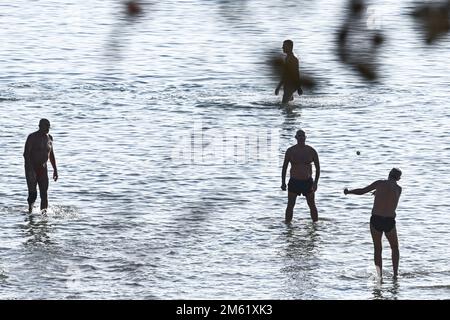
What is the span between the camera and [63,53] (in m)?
45.7

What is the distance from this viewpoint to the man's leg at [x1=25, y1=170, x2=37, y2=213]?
20.5 meters

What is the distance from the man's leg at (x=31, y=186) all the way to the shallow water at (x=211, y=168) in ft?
0.68

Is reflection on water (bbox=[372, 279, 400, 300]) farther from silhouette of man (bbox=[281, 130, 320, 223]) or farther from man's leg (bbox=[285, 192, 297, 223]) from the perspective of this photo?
man's leg (bbox=[285, 192, 297, 223])

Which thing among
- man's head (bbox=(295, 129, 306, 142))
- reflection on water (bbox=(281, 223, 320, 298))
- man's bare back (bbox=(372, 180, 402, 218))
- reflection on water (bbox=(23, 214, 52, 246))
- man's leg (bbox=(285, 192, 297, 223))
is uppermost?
man's head (bbox=(295, 129, 306, 142))

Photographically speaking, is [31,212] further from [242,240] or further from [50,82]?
[50,82]

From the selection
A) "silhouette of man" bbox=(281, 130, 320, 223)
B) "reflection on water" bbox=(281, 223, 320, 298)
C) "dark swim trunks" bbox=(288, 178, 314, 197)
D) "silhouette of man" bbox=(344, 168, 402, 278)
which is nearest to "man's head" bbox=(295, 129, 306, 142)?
"silhouette of man" bbox=(281, 130, 320, 223)

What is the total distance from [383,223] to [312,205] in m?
3.48

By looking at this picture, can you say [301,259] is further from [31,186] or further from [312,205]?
[31,186]

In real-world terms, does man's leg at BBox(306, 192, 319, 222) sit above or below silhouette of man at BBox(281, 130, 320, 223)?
below

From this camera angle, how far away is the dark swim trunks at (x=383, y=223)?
16828 millimetres

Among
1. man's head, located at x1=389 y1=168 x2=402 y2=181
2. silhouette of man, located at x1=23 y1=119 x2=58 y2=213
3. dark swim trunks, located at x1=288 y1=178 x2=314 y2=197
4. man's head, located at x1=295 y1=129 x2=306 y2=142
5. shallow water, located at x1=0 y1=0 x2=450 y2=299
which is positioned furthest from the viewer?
silhouette of man, located at x1=23 y1=119 x2=58 y2=213

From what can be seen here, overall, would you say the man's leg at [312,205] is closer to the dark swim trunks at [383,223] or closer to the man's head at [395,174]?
the dark swim trunks at [383,223]

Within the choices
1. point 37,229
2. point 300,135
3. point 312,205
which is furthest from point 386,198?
point 37,229

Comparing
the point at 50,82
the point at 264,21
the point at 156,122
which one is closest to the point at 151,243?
the point at 156,122
